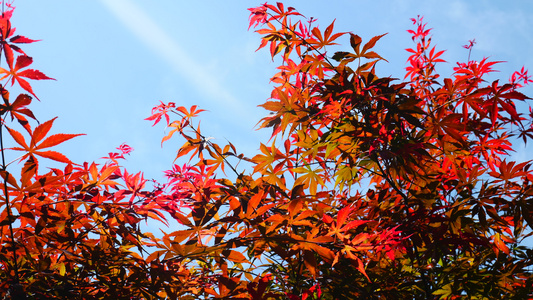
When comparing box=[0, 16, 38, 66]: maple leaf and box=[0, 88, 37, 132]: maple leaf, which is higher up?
box=[0, 16, 38, 66]: maple leaf

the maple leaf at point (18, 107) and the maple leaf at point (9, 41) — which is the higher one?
the maple leaf at point (9, 41)

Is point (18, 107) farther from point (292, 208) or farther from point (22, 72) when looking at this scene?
point (292, 208)

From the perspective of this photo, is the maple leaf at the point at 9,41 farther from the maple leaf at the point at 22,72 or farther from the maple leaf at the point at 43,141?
the maple leaf at the point at 43,141

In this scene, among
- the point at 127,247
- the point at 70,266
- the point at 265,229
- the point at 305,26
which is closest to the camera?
the point at 265,229

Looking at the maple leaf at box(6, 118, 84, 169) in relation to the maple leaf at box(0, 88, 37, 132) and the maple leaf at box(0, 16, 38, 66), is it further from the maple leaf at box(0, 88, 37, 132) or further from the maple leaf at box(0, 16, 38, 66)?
the maple leaf at box(0, 16, 38, 66)

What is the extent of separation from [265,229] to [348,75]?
1.07 m

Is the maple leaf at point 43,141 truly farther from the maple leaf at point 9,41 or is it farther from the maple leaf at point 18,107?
the maple leaf at point 9,41

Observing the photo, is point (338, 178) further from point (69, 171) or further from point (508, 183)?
point (69, 171)

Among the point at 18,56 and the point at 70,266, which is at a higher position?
the point at 18,56

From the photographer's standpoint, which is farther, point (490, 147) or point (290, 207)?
point (490, 147)

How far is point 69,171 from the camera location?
1.79 m

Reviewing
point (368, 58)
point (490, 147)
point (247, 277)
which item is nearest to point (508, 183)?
point (490, 147)

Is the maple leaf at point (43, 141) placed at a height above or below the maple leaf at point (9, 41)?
below

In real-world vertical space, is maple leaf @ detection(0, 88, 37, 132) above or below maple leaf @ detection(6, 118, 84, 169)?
above
